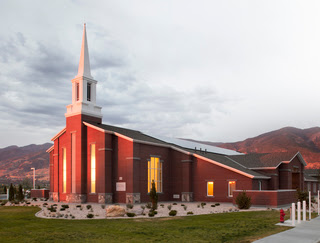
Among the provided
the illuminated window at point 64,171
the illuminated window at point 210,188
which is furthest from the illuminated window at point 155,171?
the illuminated window at point 64,171

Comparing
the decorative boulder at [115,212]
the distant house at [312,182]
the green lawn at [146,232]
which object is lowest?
the distant house at [312,182]

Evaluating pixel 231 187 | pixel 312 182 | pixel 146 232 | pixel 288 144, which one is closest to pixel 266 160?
pixel 231 187

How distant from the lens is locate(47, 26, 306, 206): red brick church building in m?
37.9

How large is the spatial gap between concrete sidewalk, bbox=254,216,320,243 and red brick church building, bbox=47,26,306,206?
17.4m

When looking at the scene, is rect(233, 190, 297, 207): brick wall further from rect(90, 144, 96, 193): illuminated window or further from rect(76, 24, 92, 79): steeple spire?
rect(76, 24, 92, 79): steeple spire

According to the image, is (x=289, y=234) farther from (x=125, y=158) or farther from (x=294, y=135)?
(x=294, y=135)

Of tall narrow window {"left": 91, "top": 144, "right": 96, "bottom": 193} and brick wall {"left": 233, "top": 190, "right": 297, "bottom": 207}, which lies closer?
brick wall {"left": 233, "top": 190, "right": 297, "bottom": 207}

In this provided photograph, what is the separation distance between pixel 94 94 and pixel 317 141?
5153 inches

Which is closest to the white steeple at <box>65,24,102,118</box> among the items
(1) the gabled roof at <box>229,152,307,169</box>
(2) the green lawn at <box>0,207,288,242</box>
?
(1) the gabled roof at <box>229,152,307,169</box>

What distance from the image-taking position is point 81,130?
4025 cm

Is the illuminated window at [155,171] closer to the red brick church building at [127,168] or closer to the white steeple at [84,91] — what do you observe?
the red brick church building at [127,168]

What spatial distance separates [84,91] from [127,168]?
39.0 feet

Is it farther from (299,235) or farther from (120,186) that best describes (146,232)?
(120,186)

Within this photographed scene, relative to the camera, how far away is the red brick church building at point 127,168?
124ft
